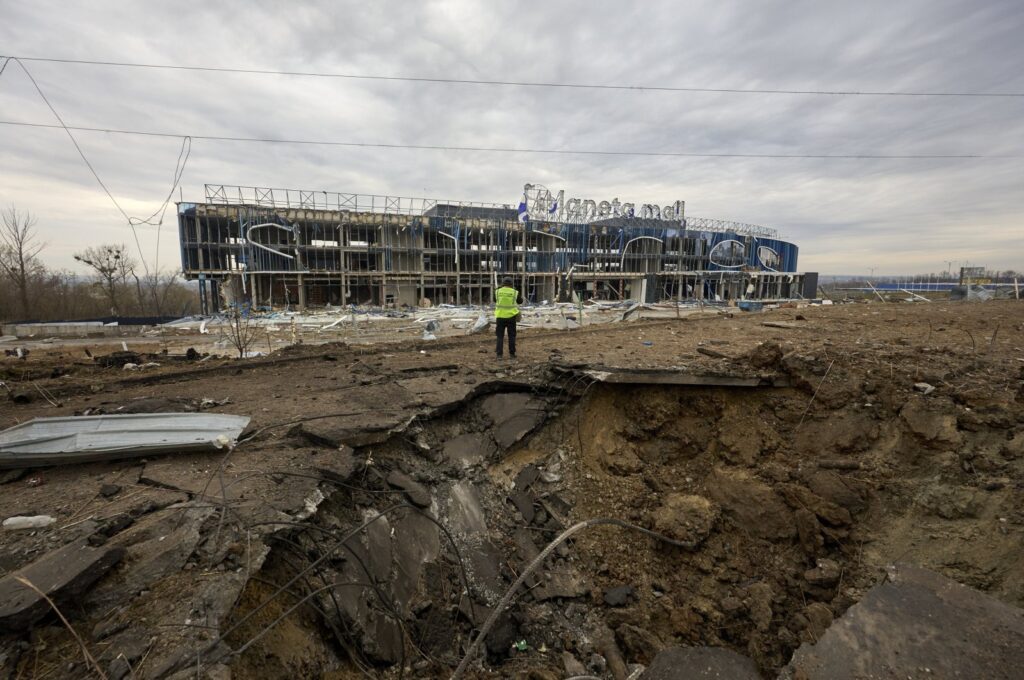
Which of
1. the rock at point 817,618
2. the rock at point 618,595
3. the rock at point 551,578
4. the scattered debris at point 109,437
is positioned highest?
the scattered debris at point 109,437

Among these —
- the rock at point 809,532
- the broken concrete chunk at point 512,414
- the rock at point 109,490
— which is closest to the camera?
the rock at point 109,490

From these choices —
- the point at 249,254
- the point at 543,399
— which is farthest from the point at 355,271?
the point at 543,399

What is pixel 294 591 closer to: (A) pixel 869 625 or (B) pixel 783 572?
(A) pixel 869 625

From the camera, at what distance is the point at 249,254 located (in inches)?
1116

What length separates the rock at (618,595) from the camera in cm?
489

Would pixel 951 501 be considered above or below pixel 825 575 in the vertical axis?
above

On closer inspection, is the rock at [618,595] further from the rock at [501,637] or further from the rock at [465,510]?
the rock at [465,510]

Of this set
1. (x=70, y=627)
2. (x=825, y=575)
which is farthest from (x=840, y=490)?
(x=70, y=627)

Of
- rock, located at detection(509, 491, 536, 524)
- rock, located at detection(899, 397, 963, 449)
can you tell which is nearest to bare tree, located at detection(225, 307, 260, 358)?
rock, located at detection(509, 491, 536, 524)

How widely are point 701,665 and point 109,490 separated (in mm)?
5659

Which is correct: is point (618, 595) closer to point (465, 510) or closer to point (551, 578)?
point (551, 578)

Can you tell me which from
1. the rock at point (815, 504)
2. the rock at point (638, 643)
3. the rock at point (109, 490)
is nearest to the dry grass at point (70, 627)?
the rock at point (109, 490)

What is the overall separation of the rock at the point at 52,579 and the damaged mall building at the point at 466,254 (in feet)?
79.8

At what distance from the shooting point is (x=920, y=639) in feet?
11.0
